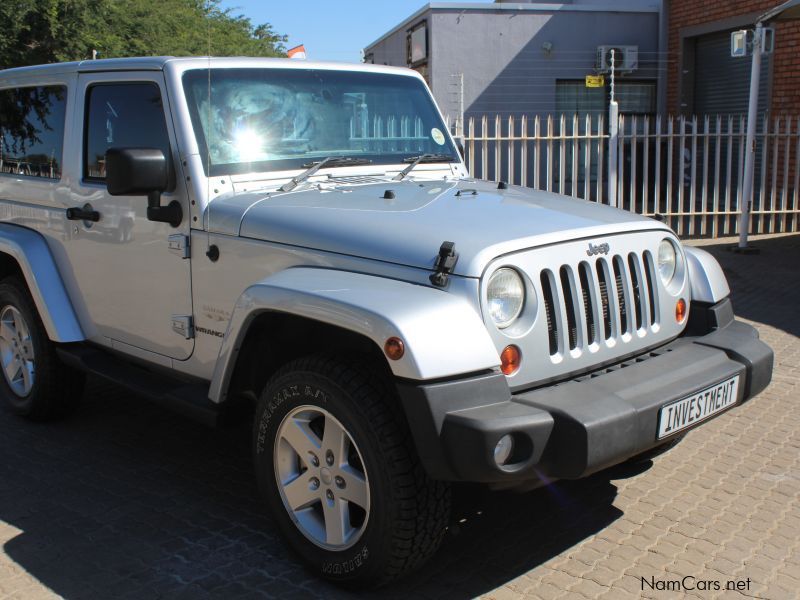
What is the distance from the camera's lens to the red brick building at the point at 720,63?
12.9m

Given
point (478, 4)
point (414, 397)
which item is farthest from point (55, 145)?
point (478, 4)

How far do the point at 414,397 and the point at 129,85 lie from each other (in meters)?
2.43

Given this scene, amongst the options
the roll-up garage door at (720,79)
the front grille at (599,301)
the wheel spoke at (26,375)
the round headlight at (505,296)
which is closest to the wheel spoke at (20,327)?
the wheel spoke at (26,375)

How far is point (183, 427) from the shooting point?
5.15 meters

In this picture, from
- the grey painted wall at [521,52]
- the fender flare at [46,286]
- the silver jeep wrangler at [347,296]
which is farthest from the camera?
the grey painted wall at [521,52]

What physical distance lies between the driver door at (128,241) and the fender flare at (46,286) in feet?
0.36

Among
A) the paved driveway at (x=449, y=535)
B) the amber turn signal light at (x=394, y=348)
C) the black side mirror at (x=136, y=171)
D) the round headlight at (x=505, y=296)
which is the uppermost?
the black side mirror at (x=136, y=171)

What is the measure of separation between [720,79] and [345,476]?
13.7 metres

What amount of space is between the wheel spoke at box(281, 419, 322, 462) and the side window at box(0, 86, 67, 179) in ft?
7.73

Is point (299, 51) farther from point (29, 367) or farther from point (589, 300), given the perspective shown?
point (589, 300)

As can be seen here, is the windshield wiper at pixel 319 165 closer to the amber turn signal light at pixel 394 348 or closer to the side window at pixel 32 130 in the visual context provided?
the amber turn signal light at pixel 394 348

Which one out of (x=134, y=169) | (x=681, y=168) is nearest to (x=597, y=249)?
(x=134, y=169)

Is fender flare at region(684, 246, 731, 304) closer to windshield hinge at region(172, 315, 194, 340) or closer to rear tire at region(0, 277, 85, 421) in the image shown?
windshield hinge at region(172, 315, 194, 340)

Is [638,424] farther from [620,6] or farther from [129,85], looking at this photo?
[620,6]
